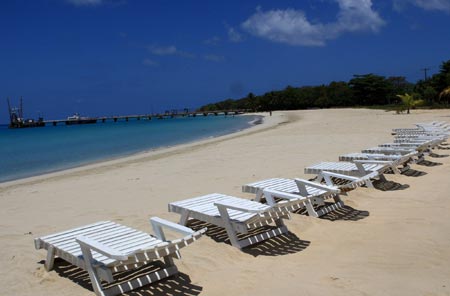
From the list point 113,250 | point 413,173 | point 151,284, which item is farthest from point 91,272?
point 413,173

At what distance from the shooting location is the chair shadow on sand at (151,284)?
148 inches

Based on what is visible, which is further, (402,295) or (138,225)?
(138,225)

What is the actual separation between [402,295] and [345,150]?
31.5ft

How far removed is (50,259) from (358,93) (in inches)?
3050

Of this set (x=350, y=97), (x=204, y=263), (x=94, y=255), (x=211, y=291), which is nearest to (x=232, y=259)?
(x=204, y=263)

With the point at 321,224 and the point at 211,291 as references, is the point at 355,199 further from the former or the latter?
the point at 211,291

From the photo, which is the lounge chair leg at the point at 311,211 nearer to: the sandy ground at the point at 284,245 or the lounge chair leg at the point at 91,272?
the sandy ground at the point at 284,245

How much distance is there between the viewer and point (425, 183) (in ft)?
25.2

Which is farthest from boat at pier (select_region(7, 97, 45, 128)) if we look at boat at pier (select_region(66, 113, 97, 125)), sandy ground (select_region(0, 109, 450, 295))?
sandy ground (select_region(0, 109, 450, 295))

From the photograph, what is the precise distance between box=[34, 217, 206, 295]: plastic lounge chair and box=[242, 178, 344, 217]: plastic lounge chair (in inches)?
65.7

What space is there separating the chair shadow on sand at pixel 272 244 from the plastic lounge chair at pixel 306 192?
45 centimetres

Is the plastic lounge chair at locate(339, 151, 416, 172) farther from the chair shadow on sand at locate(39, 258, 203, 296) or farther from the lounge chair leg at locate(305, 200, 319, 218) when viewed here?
the chair shadow on sand at locate(39, 258, 203, 296)

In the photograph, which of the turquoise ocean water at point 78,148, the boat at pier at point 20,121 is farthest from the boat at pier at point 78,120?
the turquoise ocean water at point 78,148

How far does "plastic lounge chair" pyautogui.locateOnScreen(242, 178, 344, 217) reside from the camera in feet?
17.8
